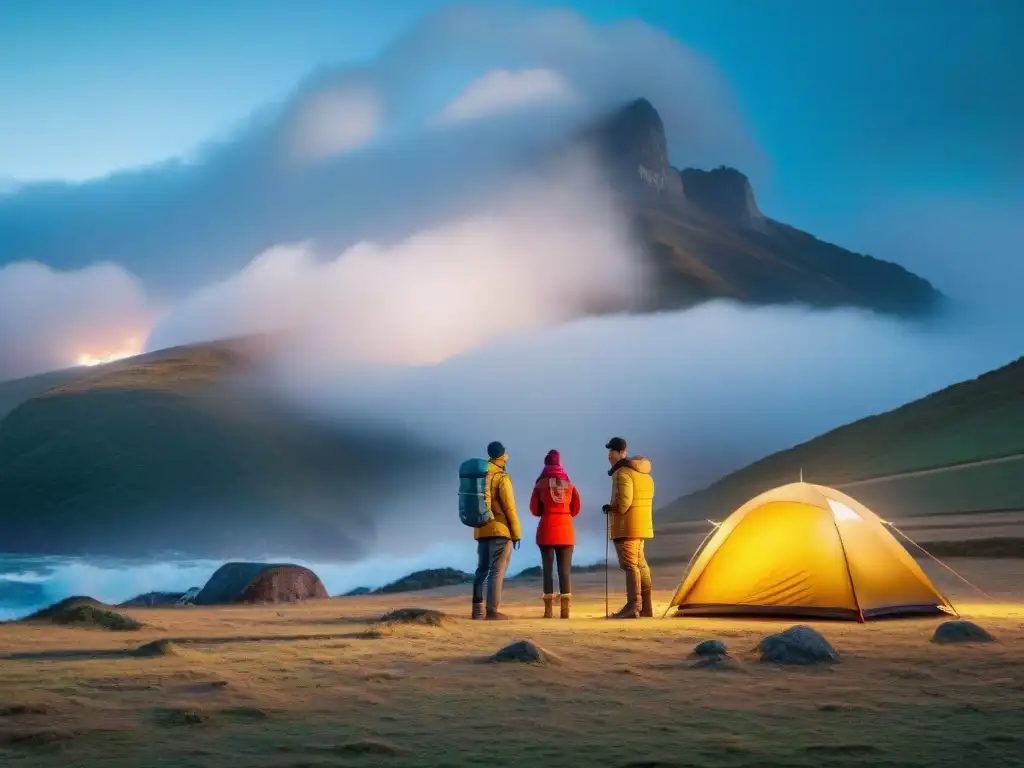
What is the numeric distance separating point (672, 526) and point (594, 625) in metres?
59.4

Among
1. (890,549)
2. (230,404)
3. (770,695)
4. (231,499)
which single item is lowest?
(770,695)

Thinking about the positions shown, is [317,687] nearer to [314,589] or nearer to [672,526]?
[314,589]

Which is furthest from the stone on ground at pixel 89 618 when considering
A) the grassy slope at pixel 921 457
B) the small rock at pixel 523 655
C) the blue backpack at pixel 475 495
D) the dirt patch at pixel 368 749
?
the grassy slope at pixel 921 457

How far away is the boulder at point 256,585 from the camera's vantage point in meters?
29.4

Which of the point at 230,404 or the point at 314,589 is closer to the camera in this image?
the point at 314,589

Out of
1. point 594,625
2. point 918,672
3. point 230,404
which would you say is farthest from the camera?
point 230,404

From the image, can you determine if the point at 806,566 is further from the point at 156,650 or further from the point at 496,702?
A: the point at 156,650

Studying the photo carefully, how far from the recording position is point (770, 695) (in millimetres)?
9531

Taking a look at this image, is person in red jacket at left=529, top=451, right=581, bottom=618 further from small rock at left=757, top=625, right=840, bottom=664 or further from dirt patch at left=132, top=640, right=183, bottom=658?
dirt patch at left=132, top=640, right=183, bottom=658

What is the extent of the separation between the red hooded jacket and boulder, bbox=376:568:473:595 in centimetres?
1942

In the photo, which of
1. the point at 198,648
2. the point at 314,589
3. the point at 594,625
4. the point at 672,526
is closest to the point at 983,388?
the point at 672,526

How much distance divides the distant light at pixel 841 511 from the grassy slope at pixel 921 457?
4142 centimetres

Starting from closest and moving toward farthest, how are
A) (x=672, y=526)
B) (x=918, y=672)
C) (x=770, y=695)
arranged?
(x=770, y=695) → (x=918, y=672) → (x=672, y=526)

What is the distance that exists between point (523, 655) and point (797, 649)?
2.92 metres
